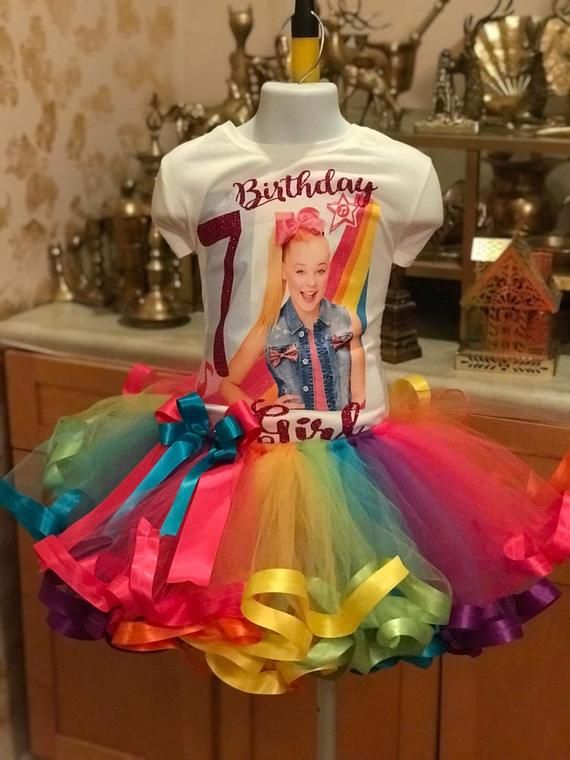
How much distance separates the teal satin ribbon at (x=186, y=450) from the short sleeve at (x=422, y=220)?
0.24 m

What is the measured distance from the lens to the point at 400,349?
4.47 ft

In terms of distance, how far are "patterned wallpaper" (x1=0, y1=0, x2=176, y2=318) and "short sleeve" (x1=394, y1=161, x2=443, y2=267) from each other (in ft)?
2.25

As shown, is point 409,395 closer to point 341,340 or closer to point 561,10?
point 341,340

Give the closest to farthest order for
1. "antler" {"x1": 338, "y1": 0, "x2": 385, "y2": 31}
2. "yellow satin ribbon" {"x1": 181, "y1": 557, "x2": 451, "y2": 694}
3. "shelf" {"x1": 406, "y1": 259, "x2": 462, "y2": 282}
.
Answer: "yellow satin ribbon" {"x1": 181, "y1": 557, "x2": 451, "y2": 694}, "shelf" {"x1": 406, "y1": 259, "x2": 462, "y2": 282}, "antler" {"x1": 338, "y1": 0, "x2": 385, "y2": 31}

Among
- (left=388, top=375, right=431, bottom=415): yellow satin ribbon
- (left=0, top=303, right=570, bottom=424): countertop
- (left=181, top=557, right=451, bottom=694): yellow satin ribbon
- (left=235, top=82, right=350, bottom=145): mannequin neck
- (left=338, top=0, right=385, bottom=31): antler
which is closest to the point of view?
(left=181, top=557, right=451, bottom=694): yellow satin ribbon

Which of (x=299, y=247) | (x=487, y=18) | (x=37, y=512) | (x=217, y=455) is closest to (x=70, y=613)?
(x=37, y=512)

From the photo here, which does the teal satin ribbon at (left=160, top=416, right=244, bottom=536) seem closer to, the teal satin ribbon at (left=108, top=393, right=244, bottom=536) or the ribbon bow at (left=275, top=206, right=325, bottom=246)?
the teal satin ribbon at (left=108, top=393, right=244, bottom=536)

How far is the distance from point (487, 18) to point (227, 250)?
702mm

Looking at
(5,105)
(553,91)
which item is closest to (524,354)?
(553,91)

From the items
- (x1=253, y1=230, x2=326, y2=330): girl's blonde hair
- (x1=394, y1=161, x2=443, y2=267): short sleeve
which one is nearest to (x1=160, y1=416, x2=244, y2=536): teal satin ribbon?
(x1=253, y1=230, x2=326, y2=330): girl's blonde hair

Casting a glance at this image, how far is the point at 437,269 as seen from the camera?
1423mm

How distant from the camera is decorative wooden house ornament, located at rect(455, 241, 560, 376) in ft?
4.26

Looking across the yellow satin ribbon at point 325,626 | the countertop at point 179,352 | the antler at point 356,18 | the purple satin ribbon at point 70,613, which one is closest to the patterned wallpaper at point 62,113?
the countertop at point 179,352

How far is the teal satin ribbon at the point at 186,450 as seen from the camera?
94cm
